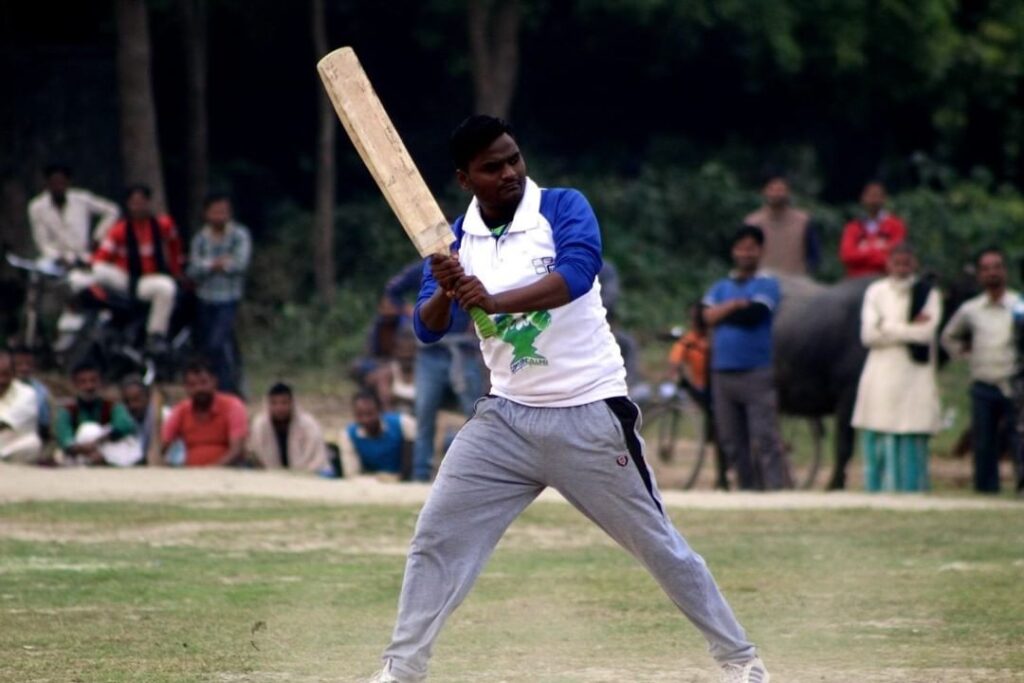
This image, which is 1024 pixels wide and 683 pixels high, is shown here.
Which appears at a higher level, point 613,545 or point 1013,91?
point 1013,91

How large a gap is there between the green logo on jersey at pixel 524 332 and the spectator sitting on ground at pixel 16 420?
924 centimetres

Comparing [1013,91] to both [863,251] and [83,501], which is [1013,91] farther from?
[83,501]

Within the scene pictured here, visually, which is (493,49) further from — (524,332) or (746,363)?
(524,332)

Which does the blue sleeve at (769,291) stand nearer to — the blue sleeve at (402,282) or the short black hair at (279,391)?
the blue sleeve at (402,282)

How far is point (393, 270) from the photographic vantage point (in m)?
23.9

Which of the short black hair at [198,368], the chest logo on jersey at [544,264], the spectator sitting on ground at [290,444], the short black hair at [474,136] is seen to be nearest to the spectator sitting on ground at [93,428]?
the short black hair at [198,368]

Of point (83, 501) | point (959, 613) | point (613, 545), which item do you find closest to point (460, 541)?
point (959, 613)

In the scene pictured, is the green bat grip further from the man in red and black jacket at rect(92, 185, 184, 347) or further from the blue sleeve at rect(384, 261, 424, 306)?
the man in red and black jacket at rect(92, 185, 184, 347)

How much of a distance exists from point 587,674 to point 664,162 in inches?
774

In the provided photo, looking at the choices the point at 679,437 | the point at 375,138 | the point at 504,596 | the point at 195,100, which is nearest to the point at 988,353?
the point at 679,437

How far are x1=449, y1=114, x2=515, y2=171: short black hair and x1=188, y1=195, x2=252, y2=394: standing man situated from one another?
36.7 feet

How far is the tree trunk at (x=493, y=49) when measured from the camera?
882 inches

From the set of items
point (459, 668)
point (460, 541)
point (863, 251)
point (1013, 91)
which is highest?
point (1013, 91)

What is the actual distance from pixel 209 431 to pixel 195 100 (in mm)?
8452
